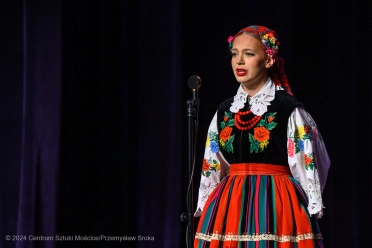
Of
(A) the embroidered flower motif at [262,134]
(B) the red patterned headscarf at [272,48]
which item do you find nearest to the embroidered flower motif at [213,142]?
(A) the embroidered flower motif at [262,134]

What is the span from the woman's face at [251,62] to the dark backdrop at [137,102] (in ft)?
2.77

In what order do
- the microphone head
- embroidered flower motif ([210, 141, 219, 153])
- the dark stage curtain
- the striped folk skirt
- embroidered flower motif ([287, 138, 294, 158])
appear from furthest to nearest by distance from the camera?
the dark stage curtain → embroidered flower motif ([210, 141, 219, 153]) → the microphone head → embroidered flower motif ([287, 138, 294, 158]) → the striped folk skirt

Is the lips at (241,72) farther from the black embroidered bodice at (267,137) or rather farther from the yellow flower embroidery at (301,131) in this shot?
the yellow flower embroidery at (301,131)

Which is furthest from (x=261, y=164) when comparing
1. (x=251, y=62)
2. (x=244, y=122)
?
(x=251, y=62)

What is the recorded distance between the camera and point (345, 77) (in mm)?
3600

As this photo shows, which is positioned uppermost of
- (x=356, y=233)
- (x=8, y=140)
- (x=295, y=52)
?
(x=295, y=52)

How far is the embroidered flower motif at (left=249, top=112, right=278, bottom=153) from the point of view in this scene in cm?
262

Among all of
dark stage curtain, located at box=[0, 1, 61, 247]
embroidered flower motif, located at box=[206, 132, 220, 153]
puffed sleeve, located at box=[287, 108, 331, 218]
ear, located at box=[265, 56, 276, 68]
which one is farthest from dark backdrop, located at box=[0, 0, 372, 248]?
puffed sleeve, located at box=[287, 108, 331, 218]

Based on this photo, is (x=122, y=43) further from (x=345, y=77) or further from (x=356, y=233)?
(x=356, y=233)

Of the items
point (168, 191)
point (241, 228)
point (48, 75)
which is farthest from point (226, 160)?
point (48, 75)

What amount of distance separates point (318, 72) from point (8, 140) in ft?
5.76

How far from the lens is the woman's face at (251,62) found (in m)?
2.69

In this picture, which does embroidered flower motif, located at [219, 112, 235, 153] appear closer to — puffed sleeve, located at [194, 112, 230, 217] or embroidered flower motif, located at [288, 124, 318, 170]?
puffed sleeve, located at [194, 112, 230, 217]

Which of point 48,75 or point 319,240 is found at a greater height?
point 48,75
